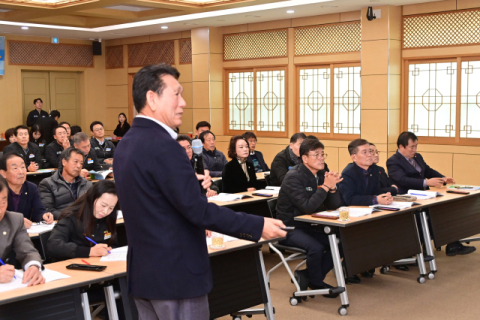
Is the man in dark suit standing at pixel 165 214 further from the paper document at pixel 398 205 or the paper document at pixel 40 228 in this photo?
the paper document at pixel 398 205

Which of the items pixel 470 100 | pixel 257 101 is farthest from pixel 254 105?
pixel 470 100

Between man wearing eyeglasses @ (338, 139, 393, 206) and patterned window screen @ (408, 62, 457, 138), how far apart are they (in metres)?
4.39

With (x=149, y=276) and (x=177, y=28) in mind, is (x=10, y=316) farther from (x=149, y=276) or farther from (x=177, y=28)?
(x=177, y=28)

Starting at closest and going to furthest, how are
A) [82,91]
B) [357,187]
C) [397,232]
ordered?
[397,232], [357,187], [82,91]

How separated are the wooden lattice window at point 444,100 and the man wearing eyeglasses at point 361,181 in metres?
4.33

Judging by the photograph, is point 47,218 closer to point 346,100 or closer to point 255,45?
point 346,100

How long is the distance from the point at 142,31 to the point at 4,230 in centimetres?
1009

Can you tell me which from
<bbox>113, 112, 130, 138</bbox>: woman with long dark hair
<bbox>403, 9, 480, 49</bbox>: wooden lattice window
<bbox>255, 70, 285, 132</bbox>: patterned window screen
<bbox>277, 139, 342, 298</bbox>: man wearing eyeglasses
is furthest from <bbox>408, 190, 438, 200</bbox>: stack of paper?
<bbox>113, 112, 130, 138</bbox>: woman with long dark hair

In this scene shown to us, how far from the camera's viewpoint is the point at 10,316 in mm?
2875

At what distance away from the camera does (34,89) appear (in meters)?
13.8

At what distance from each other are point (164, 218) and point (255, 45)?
10081 millimetres

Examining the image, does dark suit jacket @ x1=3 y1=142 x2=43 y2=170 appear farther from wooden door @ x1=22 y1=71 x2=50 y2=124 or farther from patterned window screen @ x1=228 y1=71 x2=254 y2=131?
wooden door @ x1=22 y1=71 x2=50 y2=124

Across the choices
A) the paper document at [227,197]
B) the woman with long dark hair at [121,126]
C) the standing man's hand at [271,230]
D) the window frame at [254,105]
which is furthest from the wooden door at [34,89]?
the standing man's hand at [271,230]

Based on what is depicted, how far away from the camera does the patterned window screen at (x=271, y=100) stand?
11.4 metres
